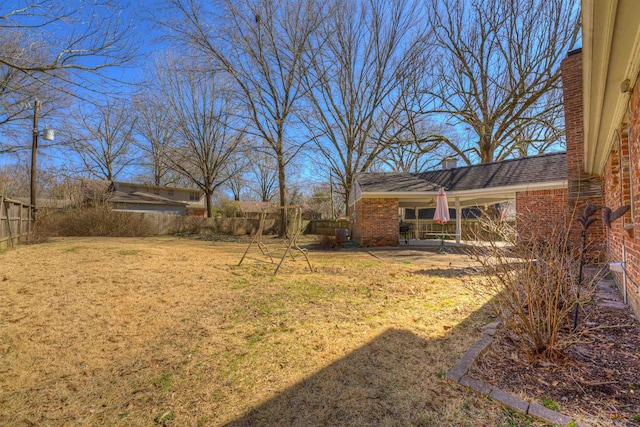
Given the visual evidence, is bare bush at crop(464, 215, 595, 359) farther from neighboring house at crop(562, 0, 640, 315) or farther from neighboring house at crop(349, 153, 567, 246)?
neighboring house at crop(349, 153, 567, 246)

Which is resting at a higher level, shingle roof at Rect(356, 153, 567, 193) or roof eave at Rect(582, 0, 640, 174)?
shingle roof at Rect(356, 153, 567, 193)

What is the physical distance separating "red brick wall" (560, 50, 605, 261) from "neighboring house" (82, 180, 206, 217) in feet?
81.0

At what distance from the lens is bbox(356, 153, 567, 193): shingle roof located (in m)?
9.84

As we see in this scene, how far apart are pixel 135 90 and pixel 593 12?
598cm

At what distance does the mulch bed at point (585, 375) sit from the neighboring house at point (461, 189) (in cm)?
742

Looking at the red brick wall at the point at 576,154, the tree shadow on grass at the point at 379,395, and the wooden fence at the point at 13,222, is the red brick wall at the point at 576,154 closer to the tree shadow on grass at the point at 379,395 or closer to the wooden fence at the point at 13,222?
the tree shadow on grass at the point at 379,395

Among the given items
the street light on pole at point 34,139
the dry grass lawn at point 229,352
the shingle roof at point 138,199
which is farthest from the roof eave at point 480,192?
the shingle roof at point 138,199

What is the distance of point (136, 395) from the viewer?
1936 millimetres

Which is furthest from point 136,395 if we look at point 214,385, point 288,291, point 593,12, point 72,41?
point 72,41

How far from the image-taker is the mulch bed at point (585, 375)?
1.72m

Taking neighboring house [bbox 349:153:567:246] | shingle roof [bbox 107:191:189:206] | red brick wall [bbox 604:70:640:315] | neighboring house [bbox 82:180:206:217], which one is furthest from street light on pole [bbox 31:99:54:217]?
red brick wall [bbox 604:70:640:315]

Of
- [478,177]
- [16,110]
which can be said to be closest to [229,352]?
[478,177]

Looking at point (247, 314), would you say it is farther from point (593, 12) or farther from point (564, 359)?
point (593, 12)

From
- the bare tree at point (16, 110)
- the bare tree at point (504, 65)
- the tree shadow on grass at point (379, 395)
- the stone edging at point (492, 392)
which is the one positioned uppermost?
the bare tree at point (504, 65)
